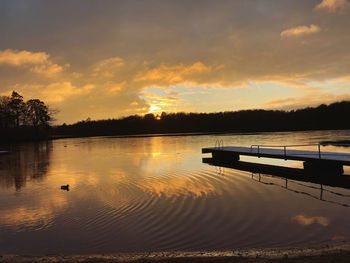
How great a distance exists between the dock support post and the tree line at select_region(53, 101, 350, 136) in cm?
12266

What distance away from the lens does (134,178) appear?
54.9 feet

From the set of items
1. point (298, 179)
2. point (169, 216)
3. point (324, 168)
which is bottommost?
point (298, 179)

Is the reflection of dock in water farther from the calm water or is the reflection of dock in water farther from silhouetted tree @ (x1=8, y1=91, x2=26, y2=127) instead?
silhouetted tree @ (x1=8, y1=91, x2=26, y2=127)

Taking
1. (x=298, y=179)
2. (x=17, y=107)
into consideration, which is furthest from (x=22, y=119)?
(x=298, y=179)

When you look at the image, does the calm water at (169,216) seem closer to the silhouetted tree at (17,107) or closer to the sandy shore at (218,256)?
the sandy shore at (218,256)

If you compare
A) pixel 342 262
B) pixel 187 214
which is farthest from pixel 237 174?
pixel 342 262

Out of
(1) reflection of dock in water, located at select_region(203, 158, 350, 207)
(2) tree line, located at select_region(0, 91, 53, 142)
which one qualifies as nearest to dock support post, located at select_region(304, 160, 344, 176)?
(1) reflection of dock in water, located at select_region(203, 158, 350, 207)

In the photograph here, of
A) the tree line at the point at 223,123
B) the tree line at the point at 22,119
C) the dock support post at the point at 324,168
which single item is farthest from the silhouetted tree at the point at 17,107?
the dock support post at the point at 324,168

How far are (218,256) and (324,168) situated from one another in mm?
12832

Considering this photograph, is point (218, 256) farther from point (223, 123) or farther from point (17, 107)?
point (223, 123)

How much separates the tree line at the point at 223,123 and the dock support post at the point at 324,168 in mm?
122663

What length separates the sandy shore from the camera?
5.64m

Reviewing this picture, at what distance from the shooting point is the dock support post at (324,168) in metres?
15.7

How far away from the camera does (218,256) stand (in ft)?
19.7
